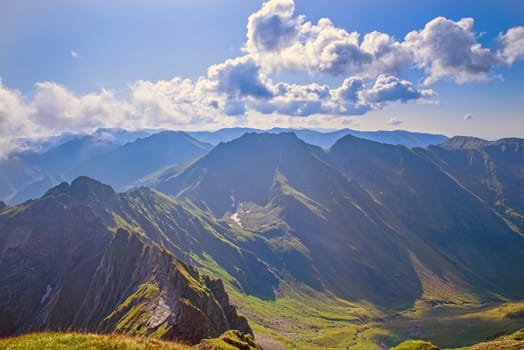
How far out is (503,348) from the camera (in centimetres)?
5800

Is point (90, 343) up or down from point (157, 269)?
up

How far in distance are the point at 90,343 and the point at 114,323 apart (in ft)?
433

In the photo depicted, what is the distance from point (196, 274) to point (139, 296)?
24.8 meters

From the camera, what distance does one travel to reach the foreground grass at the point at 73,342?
2716 centimetres

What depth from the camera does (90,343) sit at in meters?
28.0

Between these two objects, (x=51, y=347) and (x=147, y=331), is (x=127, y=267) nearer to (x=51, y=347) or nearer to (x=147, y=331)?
(x=147, y=331)

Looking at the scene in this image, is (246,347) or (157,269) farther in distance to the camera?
(157,269)

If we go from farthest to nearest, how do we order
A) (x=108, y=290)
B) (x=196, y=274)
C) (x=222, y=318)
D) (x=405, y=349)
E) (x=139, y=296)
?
1. (x=108, y=290)
2. (x=196, y=274)
3. (x=139, y=296)
4. (x=222, y=318)
5. (x=405, y=349)

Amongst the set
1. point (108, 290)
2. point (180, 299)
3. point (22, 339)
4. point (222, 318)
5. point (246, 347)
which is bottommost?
Result: point (108, 290)

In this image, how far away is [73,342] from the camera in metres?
28.3

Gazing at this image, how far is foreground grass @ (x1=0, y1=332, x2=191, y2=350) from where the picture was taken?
27.2 meters

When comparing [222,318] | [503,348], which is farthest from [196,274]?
[503,348]

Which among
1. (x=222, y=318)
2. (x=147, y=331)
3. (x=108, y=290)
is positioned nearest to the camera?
(x=147, y=331)

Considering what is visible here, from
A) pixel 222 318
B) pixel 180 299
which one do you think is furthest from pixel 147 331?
pixel 222 318
